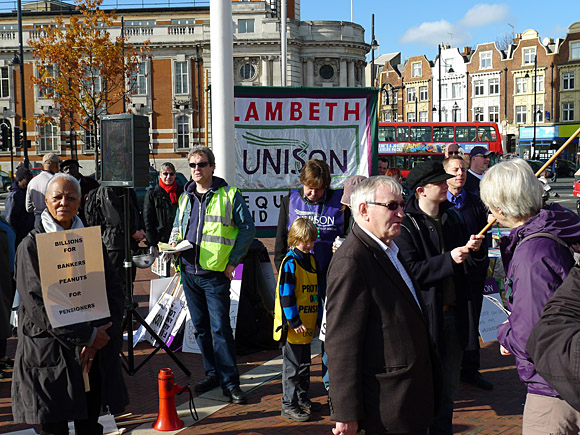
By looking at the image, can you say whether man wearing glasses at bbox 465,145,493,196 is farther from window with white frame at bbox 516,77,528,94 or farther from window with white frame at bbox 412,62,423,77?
window with white frame at bbox 412,62,423,77

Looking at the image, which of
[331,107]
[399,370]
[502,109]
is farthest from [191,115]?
[399,370]

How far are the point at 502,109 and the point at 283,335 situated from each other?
69193 mm

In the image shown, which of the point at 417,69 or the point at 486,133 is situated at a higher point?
the point at 417,69

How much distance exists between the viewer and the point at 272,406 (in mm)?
5195

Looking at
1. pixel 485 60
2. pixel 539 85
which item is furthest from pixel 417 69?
pixel 539 85

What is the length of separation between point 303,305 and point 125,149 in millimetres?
2061

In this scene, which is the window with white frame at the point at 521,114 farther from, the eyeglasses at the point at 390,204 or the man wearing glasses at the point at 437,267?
the eyeglasses at the point at 390,204

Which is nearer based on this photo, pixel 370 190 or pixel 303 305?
pixel 370 190

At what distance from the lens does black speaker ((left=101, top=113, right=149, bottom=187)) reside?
5516 mm

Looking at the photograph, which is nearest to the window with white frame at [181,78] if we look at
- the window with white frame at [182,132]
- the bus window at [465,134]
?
the window with white frame at [182,132]

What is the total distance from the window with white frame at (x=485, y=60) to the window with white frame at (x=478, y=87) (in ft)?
5.68

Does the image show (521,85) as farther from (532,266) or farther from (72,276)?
(532,266)

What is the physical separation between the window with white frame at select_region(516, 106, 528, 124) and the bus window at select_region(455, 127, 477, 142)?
99.5ft

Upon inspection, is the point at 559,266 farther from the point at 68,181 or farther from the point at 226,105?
the point at 226,105
